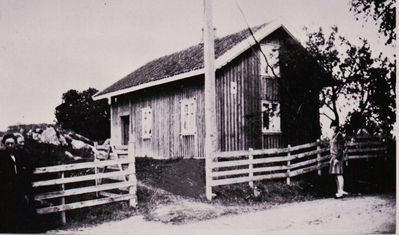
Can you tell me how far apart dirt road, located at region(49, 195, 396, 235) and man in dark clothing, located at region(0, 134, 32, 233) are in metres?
0.74

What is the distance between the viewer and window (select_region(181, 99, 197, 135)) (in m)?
14.5

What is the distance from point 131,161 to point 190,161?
515 cm

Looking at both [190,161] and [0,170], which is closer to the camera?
[0,170]

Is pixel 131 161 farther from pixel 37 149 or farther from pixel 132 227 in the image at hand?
pixel 37 149

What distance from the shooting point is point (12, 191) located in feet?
21.4

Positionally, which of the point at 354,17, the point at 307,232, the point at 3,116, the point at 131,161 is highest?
the point at 354,17

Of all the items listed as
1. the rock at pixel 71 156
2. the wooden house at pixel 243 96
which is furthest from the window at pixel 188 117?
the rock at pixel 71 156

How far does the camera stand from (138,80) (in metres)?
17.3

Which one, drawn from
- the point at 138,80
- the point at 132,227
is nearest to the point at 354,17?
the point at 132,227

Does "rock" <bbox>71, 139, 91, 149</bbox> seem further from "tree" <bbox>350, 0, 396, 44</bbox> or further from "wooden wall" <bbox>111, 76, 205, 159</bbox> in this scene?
"tree" <bbox>350, 0, 396, 44</bbox>

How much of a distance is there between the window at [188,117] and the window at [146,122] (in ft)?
7.29

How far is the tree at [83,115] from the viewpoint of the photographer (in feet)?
34.4

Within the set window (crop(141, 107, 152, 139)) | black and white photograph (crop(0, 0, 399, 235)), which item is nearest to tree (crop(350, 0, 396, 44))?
black and white photograph (crop(0, 0, 399, 235))

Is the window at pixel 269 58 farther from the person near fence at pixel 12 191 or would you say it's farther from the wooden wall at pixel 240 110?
the person near fence at pixel 12 191
